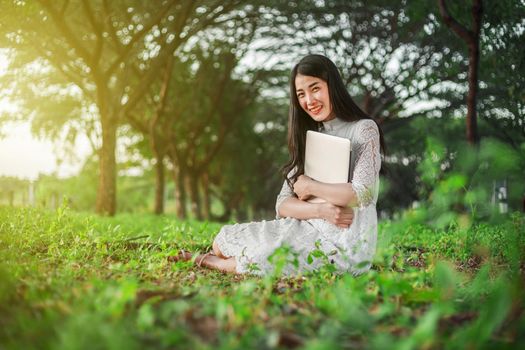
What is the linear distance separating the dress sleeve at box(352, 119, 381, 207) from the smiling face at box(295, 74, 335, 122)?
1.06 ft

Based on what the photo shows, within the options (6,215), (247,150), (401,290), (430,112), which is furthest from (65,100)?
(401,290)

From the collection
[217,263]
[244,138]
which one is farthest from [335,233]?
[244,138]

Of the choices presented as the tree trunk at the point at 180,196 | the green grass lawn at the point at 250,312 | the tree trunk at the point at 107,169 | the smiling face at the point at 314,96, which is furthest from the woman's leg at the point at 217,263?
the tree trunk at the point at 180,196

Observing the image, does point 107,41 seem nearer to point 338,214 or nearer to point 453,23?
point 453,23

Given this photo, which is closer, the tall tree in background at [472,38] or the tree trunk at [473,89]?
the tall tree in background at [472,38]

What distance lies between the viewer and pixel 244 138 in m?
22.1

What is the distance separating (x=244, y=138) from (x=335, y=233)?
18.4 m

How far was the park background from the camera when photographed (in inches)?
93.0

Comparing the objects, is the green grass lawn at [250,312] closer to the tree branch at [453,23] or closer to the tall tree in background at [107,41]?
the tree branch at [453,23]

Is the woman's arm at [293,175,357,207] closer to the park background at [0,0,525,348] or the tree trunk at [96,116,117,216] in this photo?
the park background at [0,0,525,348]

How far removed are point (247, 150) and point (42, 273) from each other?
19335mm

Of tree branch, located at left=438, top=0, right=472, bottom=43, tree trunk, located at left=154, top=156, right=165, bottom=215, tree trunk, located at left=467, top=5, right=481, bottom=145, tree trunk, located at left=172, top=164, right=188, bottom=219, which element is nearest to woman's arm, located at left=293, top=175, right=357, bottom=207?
tree trunk, located at left=467, top=5, right=481, bottom=145

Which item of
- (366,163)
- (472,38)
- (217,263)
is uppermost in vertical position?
(472,38)

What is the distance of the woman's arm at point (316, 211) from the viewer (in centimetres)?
380
